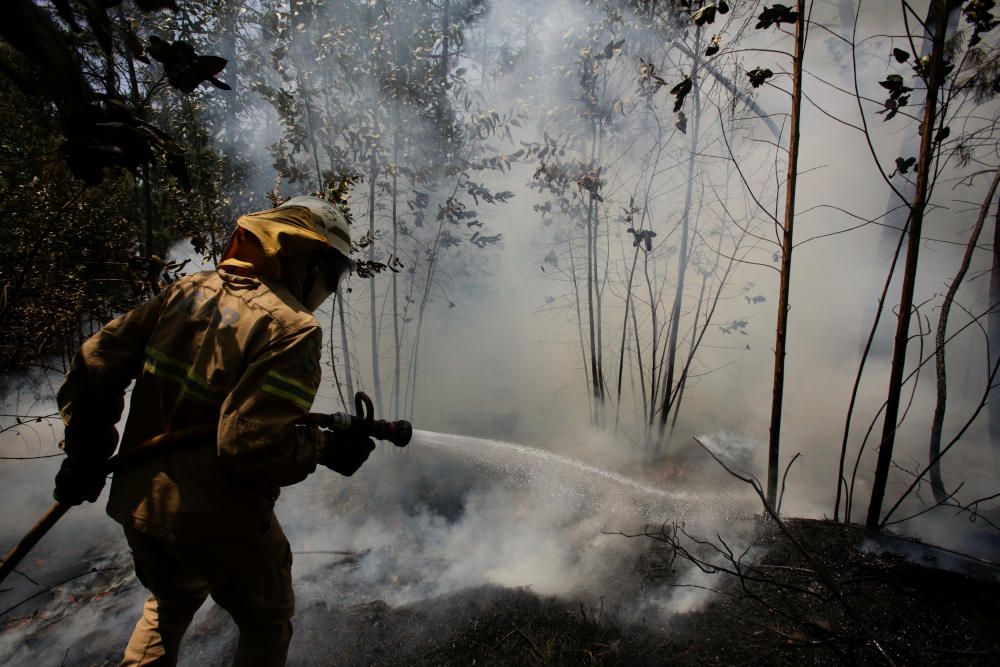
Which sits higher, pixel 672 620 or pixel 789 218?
pixel 789 218

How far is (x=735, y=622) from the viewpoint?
2244 millimetres

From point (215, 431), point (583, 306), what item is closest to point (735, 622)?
point (215, 431)

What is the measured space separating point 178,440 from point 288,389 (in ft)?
1.39

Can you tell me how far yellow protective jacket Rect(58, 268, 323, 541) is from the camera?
5.13ft

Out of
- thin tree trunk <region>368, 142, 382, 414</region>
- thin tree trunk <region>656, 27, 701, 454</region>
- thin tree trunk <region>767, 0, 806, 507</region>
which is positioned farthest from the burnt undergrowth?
thin tree trunk <region>368, 142, 382, 414</region>

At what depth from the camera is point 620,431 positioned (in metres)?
5.77

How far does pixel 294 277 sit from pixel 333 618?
1.93m

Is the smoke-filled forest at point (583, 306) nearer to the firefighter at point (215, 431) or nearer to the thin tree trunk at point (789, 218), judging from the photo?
the thin tree trunk at point (789, 218)

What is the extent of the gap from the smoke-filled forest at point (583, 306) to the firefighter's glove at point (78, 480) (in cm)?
90

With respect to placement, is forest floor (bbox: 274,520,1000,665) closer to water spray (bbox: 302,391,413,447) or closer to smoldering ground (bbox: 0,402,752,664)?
smoldering ground (bbox: 0,402,752,664)

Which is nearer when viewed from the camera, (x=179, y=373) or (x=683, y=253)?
(x=179, y=373)

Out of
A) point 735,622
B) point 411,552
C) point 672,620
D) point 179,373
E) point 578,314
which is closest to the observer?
point 179,373

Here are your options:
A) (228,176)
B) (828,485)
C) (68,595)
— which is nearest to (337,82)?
(228,176)

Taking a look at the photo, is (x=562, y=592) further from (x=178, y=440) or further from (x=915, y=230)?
(x=915, y=230)
